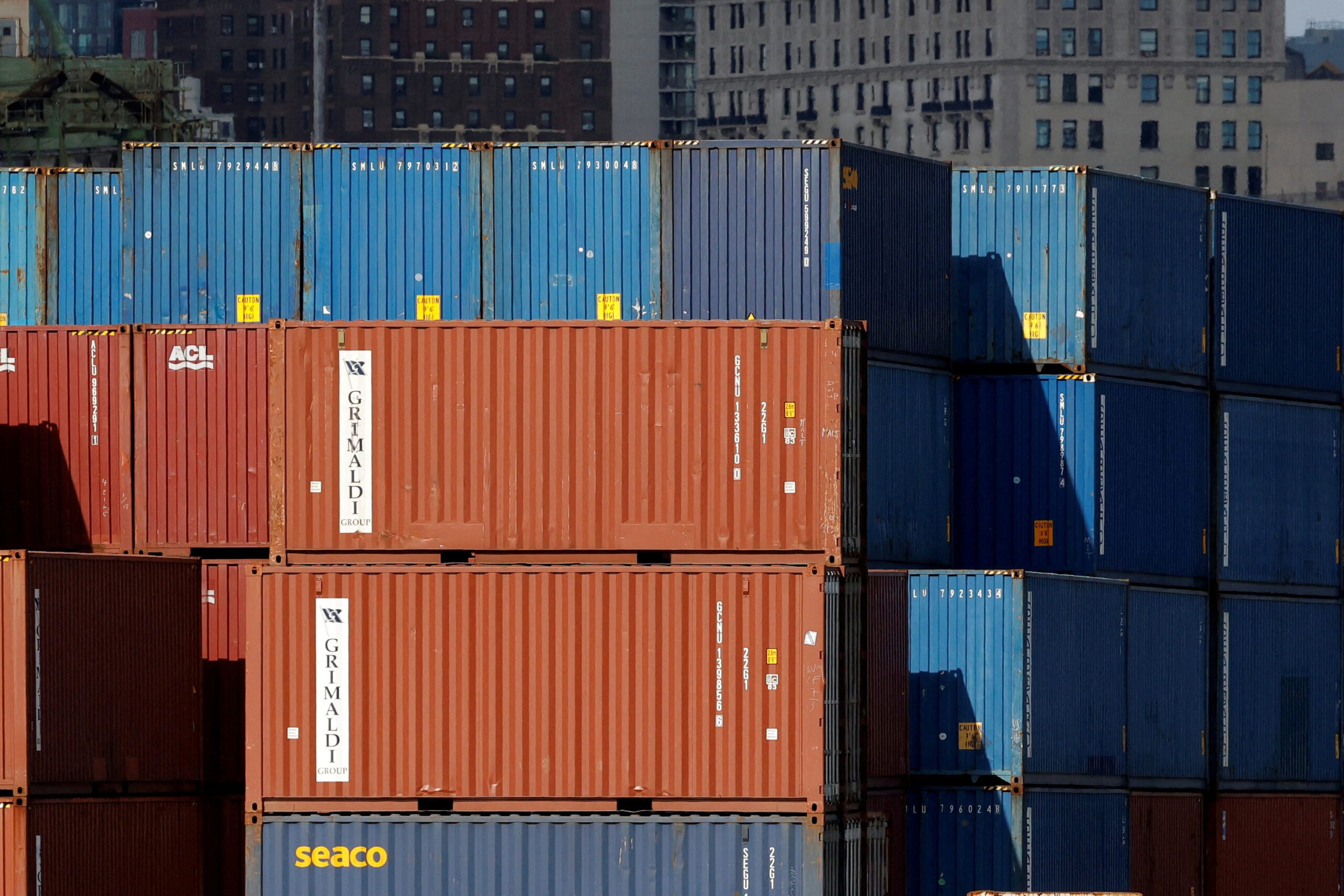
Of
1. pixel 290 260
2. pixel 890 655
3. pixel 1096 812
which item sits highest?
pixel 290 260

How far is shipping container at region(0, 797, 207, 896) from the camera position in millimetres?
23625

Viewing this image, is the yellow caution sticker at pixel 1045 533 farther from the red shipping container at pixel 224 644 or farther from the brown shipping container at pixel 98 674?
the brown shipping container at pixel 98 674

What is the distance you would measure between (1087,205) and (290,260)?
13137 mm

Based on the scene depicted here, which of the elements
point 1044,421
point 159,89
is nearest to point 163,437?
point 1044,421

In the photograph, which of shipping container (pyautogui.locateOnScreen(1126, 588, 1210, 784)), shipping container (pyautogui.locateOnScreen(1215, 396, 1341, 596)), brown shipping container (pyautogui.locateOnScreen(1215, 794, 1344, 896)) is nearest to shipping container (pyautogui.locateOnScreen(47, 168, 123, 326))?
shipping container (pyautogui.locateOnScreen(1126, 588, 1210, 784))

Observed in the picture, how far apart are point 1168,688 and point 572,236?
1259 cm

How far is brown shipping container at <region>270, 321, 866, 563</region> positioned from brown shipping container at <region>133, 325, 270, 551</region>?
4.08 metres

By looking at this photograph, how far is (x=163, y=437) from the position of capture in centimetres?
2817

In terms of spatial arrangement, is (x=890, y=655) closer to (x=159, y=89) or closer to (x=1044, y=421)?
(x=1044, y=421)

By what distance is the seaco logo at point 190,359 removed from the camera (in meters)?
28.2

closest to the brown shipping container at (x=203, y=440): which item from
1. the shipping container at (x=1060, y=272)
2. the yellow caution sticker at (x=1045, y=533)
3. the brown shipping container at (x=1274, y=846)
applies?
the shipping container at (x=1060, y=272)

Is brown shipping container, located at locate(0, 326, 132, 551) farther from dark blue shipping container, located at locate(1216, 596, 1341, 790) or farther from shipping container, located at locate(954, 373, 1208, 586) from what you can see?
dark blue shipping container, located at locate(1216, 596, 1341, 790)

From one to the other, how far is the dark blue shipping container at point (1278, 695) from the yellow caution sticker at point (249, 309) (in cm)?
1709

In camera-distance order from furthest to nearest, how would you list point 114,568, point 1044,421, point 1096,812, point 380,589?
point 1044,421, point 1096,812, point 114,568, point 380,589
